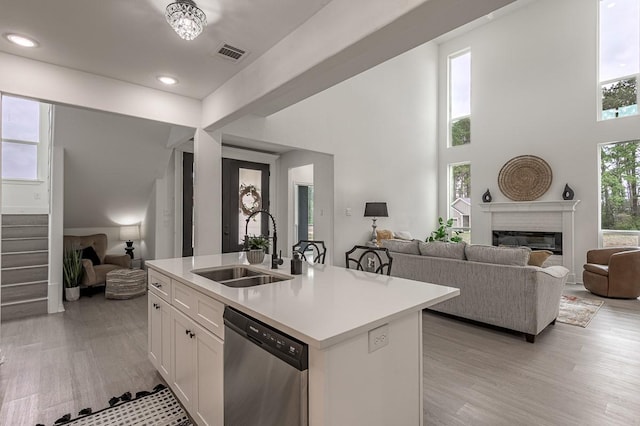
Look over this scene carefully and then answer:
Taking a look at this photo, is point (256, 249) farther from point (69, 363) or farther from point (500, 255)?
point (500, 255)

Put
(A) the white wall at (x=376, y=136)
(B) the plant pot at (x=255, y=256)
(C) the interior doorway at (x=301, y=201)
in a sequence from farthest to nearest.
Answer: (C) the interior doorway at (x=301, y=201)
(A) the white wall at (x=376, y=136)
(B) the plant pot at (x=255, y=256)

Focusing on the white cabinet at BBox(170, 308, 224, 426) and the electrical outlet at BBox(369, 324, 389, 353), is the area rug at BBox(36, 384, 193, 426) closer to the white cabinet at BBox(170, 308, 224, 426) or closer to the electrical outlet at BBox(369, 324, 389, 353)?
the white cabinet at BBox(170, 308, 224, 426)

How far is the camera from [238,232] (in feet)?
19.2

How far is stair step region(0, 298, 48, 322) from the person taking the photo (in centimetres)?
374

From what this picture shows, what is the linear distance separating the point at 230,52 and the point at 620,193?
6.87 m

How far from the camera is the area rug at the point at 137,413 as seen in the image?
1953 mm

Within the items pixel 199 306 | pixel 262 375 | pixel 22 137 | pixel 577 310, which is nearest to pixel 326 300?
pixel 262 375

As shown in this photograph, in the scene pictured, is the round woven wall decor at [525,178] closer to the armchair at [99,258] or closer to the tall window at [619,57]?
the tall window at [619,57]

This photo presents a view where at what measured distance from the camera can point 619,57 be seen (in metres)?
5.69

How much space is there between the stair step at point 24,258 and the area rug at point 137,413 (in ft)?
9.93

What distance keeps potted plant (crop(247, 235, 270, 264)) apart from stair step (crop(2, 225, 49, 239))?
3640 mm

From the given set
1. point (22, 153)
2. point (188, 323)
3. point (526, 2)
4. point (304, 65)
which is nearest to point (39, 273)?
point (22, 153)

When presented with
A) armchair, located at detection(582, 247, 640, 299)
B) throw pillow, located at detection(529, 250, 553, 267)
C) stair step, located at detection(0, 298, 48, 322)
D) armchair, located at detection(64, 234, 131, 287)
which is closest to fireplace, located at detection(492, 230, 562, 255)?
armchair, located at detection(582, 247, 640, 299)

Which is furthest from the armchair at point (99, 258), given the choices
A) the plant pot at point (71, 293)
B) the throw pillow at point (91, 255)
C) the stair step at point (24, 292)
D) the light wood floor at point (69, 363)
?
the light wood floor at point (69, 363)
